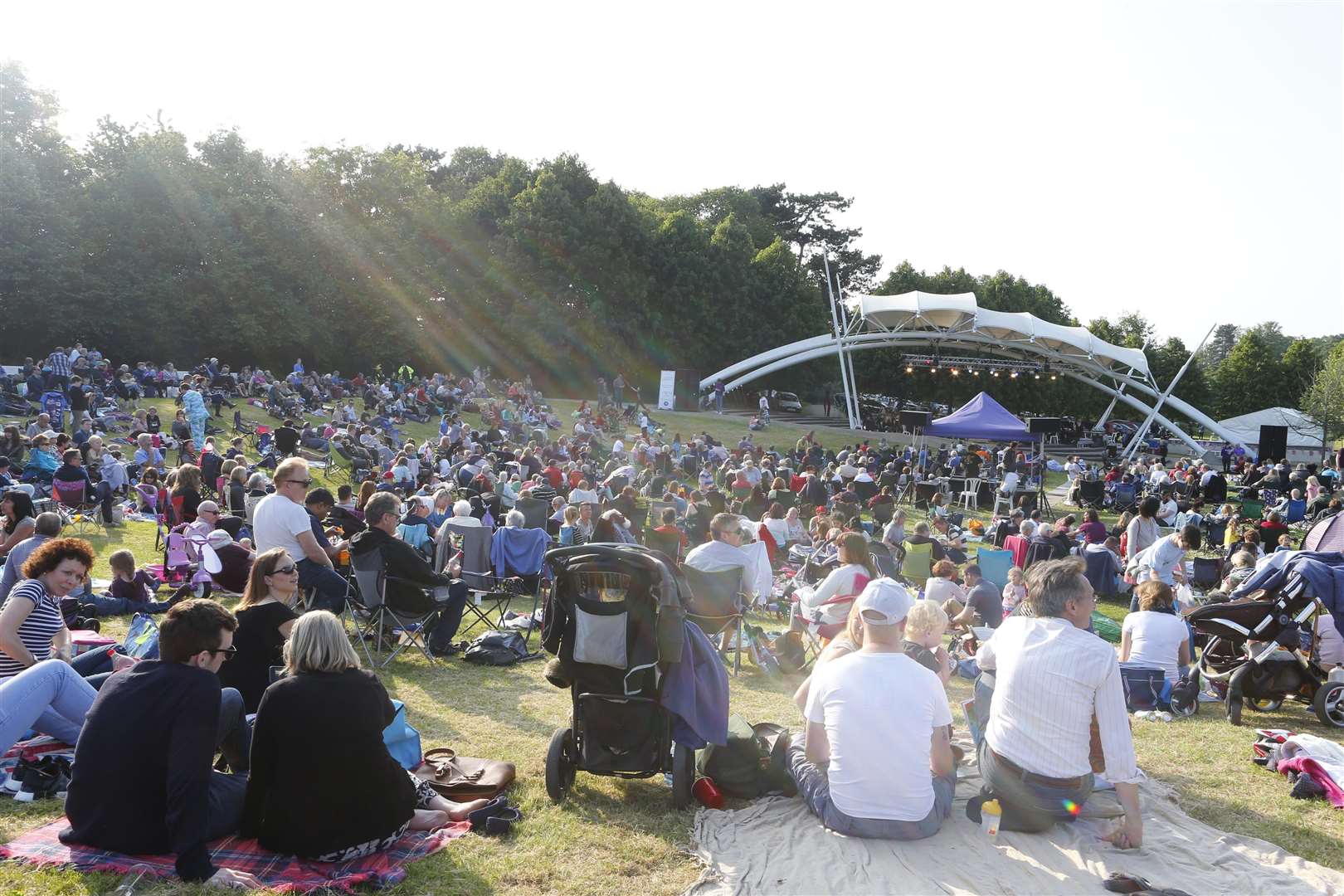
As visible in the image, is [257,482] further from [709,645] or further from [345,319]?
[345,319]

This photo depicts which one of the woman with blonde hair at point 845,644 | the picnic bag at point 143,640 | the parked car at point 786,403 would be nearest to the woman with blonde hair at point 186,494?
the picnic bag at point 143,640

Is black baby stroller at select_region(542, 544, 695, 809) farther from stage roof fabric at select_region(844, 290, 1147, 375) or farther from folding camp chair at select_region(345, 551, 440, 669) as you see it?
stage roof fabric at select_region(844, 290, 1147, 375)

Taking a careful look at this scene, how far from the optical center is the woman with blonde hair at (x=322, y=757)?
337 cm

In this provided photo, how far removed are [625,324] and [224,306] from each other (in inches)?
639

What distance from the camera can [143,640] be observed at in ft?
18.0

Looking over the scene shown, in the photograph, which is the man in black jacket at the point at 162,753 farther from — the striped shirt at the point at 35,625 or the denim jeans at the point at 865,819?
the denim jeans at the point at 865,819

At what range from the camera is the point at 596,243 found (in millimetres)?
39000

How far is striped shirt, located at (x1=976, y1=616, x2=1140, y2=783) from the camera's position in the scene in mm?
3648

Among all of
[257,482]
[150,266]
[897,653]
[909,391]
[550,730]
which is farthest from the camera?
[909,391]

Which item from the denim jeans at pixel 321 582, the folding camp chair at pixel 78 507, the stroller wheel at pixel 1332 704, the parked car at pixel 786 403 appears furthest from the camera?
the parked car at pixel 786 403

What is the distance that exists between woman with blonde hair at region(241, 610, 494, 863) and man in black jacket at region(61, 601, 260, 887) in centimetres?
20

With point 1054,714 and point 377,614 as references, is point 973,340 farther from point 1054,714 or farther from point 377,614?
point 1054,714

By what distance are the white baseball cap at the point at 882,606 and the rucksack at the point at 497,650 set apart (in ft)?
13.3

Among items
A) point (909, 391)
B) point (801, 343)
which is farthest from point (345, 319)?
point (909, 391)
